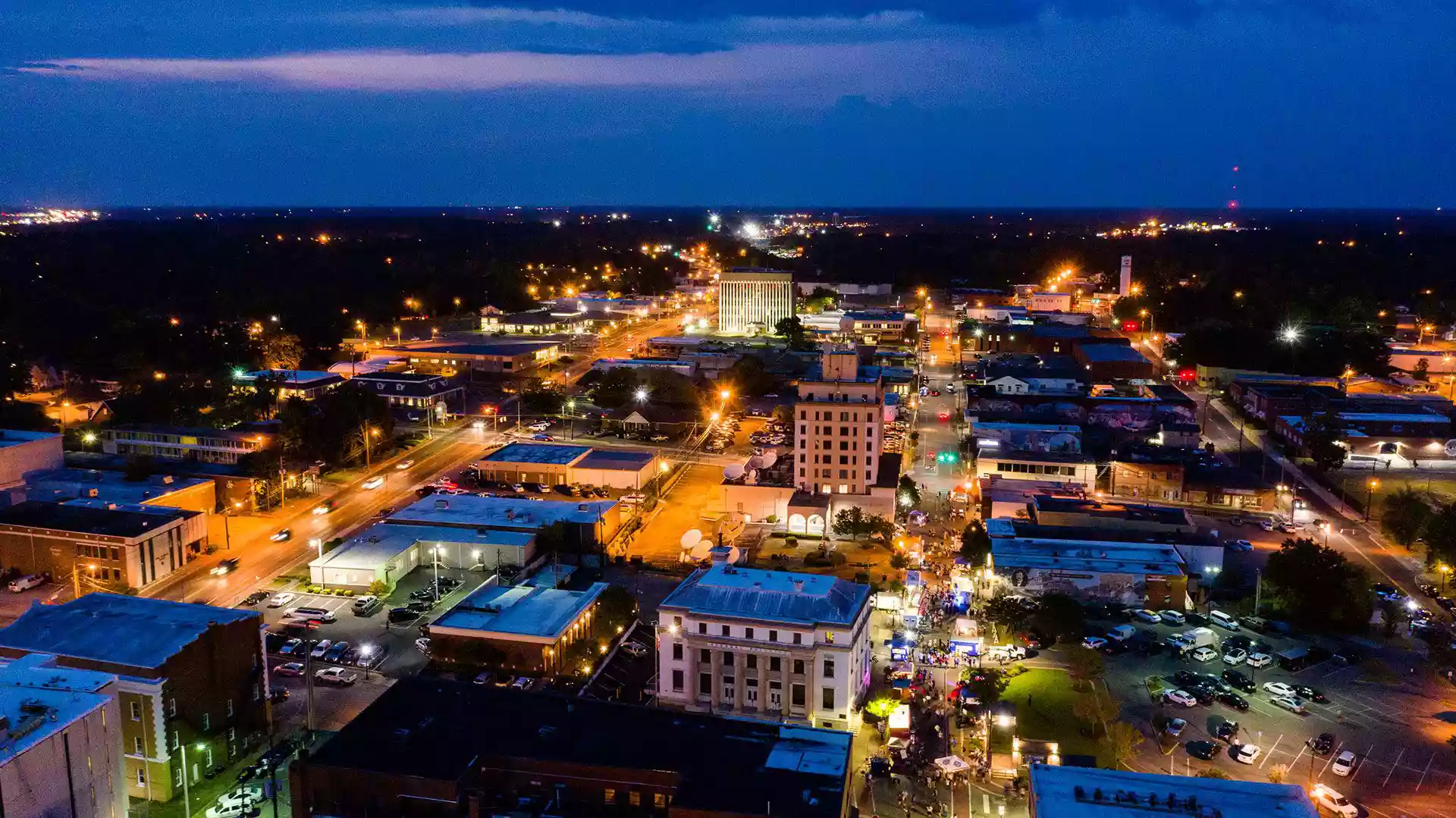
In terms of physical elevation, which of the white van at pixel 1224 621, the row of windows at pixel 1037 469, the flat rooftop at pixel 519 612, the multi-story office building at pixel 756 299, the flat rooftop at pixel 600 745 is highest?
the multi-story office building at pixel 756 299

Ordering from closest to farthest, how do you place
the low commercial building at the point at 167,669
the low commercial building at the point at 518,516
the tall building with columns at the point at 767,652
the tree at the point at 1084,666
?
the low commercial building at the point at 167,669 < the tall building with columns at the point at 767,652 < the tree at the point at 1084,666 < the low commercial building at the point at 518,516

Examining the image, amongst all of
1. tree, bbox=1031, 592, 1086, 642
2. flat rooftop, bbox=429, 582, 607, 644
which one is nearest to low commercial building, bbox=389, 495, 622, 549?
flat rooftop, bbox=429, 582, 607, 644

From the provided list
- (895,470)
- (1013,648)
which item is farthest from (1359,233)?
(1013,648)

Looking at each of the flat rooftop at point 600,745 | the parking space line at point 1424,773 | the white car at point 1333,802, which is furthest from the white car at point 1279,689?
the flat rooftop at point 600,745

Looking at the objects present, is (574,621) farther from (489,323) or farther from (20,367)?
(489,323)

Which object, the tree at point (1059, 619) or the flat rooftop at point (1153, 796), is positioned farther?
the tree at point (1059, 619)

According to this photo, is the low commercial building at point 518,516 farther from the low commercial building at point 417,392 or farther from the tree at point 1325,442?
the tree at point 1325,442

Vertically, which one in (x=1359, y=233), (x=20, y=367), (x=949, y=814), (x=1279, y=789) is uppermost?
(x=1359, y=233)
